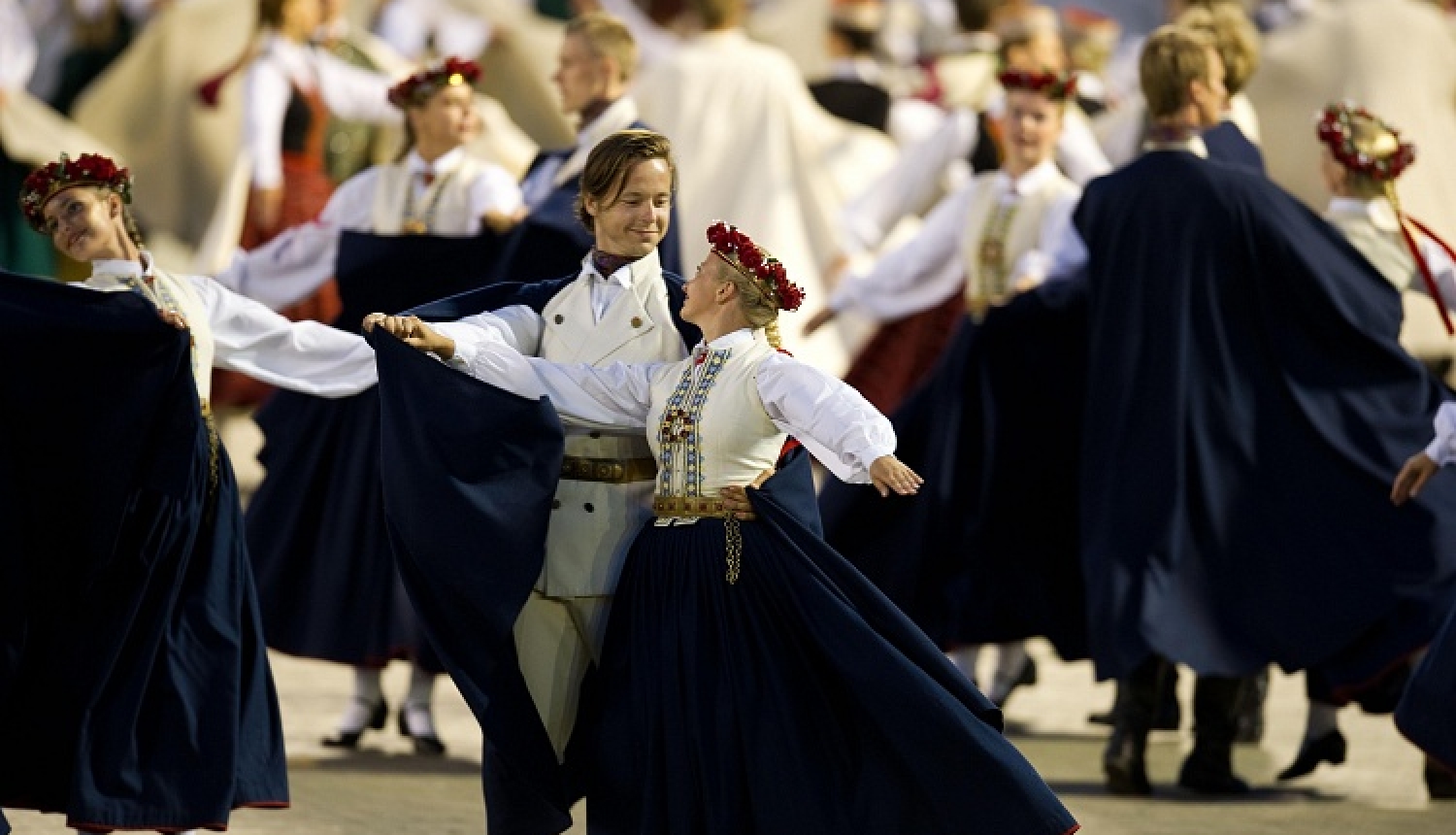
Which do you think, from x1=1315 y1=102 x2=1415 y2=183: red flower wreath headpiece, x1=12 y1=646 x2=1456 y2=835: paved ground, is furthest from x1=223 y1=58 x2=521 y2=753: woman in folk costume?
x1=1315 y1=102 x2=1415 y2=183: red flower wreath headpiece

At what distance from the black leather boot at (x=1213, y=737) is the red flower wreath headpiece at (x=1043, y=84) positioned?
6.65ft

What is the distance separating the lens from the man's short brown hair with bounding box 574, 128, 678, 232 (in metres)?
5.94

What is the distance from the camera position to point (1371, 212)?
7809 mm

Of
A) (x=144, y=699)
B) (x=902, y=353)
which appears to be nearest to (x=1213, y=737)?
(x=902, y=353)

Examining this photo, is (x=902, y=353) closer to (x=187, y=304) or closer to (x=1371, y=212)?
(x=1371, y=212)

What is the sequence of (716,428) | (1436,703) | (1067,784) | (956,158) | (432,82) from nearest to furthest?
(716,428)
(1436,703)
(1067,784)
(432,82)
(956,158)

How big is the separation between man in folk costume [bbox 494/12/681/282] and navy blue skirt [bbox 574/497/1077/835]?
7.83 feet

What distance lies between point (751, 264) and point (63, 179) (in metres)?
1.68

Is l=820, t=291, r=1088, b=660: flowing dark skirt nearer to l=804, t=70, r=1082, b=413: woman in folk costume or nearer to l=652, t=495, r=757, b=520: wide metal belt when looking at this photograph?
l=804, t=70, r=1082, b=413: woman in folk costume

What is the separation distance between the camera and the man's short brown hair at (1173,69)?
7.71 meters

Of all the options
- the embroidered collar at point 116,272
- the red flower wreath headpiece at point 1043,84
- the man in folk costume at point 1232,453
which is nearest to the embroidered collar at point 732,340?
the embroidered collar at point 116,272

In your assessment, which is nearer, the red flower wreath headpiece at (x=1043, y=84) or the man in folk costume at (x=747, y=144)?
the red flower wreath headpiece at (x=1043, y=84)

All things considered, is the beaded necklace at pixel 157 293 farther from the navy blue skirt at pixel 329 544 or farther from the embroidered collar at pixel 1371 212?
the embroidered collar at pixel 1371 212

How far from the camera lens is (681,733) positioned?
562 centimetres
